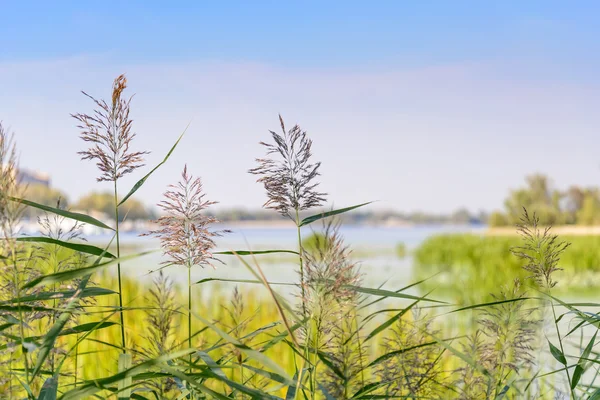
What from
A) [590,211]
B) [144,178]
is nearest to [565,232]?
[590,211]

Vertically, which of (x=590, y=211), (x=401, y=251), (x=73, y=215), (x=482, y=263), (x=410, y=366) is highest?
(x=73, y=215)

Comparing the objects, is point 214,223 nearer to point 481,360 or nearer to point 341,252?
point 341,252

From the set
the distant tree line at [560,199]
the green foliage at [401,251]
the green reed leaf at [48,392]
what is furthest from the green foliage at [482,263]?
the distant tree line at [560,199]

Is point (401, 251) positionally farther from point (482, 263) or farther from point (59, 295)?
point (59, 295)

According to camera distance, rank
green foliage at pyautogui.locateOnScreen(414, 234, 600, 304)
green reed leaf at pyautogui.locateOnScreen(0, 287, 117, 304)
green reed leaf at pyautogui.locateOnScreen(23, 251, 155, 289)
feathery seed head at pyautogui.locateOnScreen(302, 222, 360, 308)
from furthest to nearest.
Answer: green foliage at pyautogui.locateOnScreen(414, 234, 600, 304) → green reed leaf at pyautogui.locateOnScreen(0, 287, 117, 304) → feathery seed head at pyautogui.locateOnScreen(302, 222, 360, 308) → green reed leaf at pyautogui.locateOnScreen(23, 251, 155, 289)

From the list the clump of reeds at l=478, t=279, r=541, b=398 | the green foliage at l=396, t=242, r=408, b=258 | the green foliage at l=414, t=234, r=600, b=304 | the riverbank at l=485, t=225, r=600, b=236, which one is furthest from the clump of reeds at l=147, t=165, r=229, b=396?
the green foliage at l=396, t=242, r=408, b=258

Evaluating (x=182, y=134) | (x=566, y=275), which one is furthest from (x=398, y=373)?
(x=566, y=275)

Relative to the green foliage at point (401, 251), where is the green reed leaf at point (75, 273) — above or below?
above

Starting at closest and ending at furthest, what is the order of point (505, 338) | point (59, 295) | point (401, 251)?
point (59, 295), point (505, 338), point (401, 251)

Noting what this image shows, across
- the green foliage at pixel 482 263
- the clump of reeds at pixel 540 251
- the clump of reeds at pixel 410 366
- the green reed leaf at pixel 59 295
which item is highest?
the clump of reeds at pixel 540 251

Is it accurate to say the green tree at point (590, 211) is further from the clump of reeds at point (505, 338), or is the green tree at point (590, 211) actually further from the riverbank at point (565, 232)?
the clump of reeds at point (505, 338)

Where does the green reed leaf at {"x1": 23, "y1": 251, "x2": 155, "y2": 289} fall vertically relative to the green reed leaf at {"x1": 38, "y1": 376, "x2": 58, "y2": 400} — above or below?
above

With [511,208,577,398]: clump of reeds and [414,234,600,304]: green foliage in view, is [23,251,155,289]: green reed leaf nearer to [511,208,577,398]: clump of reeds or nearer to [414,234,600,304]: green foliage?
[511,208,577,398]: clump of reeds

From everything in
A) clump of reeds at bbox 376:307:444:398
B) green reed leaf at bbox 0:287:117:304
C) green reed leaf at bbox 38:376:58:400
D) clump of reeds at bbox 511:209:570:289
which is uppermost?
clump of reeds at bbox 511:209:570:289
